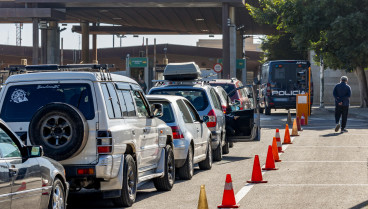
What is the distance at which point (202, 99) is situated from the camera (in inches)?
727

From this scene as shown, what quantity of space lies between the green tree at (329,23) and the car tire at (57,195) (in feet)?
126

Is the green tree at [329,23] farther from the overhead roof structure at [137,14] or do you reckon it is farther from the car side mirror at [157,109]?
the car side mirror at [157,109]

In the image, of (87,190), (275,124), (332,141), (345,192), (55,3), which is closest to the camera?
(87,190)

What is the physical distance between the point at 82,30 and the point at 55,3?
15.9m

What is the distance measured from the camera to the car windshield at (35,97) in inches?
428

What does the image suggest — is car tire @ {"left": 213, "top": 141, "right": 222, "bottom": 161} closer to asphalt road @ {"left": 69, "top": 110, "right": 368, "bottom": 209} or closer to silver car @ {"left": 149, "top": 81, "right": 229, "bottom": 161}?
silver car @ {"left": 149, "top": 81, "right": 229, "bottom": 161}

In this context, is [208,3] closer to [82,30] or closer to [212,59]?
[82,30]

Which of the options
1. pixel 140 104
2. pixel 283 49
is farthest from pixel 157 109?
pixel 283 49

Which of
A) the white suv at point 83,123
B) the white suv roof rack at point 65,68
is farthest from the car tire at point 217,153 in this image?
the white suv roof rack at point 65,68

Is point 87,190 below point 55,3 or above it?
below

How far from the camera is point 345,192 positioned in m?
12.9

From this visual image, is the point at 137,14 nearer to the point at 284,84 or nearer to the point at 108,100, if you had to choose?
the point at 284,84

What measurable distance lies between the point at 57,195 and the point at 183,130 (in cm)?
581

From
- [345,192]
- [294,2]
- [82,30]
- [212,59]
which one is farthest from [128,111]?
[212,59]
